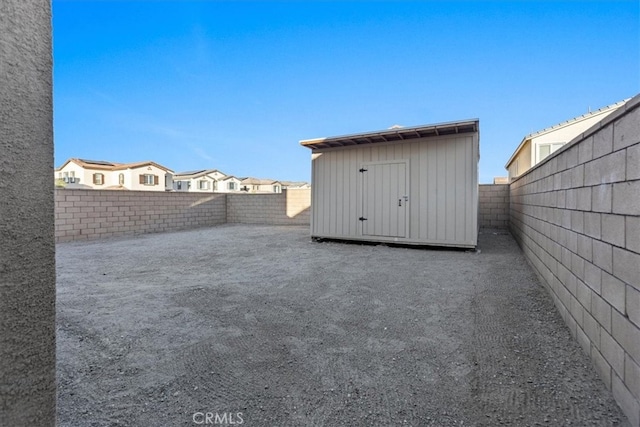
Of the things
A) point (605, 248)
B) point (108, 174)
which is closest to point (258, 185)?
point (108, 174)

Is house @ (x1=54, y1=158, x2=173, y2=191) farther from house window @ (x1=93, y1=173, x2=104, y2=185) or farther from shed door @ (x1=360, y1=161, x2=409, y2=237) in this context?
shed door @ (x1=360, y1=161, x2=409, y2=237)

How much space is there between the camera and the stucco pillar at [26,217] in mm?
761

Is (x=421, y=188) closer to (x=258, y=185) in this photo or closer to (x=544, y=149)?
(x=544, y=149)

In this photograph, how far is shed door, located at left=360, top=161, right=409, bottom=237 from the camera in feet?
19.5

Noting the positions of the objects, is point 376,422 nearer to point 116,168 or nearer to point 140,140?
point 116,168

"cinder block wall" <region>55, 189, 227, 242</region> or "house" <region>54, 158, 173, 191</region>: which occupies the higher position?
"house" <region>54, 158, 173, 191</region>

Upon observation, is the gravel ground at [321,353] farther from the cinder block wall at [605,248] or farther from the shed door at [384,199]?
the shed door at [384,199]

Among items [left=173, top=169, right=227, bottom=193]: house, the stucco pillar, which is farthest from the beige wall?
the stucco pillar

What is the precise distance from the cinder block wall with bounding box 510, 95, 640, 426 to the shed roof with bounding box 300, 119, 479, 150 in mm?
2797

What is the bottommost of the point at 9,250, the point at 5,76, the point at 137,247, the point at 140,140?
the point at 137,247

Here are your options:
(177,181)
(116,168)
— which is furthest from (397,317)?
(177,181)

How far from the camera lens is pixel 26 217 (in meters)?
0.81

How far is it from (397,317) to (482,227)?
26.2ft

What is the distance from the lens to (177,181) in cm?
3003
